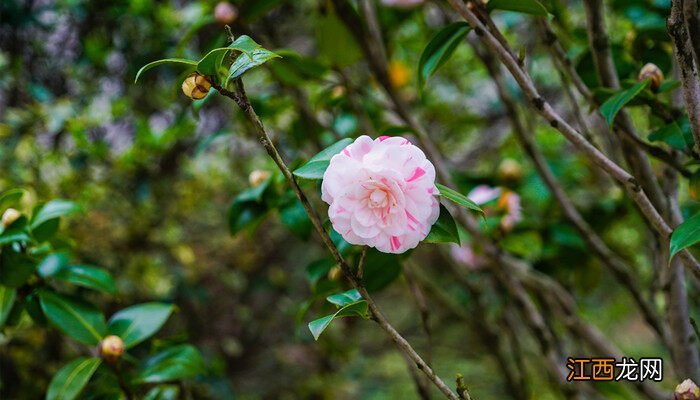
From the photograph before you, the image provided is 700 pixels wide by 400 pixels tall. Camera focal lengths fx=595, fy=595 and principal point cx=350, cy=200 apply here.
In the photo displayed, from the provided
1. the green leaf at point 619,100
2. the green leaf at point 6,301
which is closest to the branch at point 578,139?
the green leaf at point 619,100

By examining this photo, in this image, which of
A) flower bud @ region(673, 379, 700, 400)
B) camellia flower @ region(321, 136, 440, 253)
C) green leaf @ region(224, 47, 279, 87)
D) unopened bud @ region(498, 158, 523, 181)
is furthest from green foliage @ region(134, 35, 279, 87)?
unopened bud @ region(498, 158, 523, 181)

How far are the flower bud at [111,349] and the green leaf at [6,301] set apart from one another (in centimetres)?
14

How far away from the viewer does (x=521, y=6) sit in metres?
0.73

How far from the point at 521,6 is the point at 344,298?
0.41m

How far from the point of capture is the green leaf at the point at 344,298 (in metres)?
0.64

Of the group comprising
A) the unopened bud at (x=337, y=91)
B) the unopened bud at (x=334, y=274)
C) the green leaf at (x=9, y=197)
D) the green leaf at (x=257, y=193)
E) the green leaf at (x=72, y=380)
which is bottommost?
the unopened bud at (x=334, y=274)

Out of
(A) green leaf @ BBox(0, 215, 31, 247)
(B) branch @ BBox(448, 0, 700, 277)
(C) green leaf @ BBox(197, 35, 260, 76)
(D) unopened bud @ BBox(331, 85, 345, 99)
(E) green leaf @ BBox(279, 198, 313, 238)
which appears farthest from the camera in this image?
(D) unopened bud @ BBox(331, 85, 345, 99)

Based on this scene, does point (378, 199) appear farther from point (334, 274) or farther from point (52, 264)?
point (52, 264)

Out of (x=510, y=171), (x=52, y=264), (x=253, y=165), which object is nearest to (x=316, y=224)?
(x=52, y=264)

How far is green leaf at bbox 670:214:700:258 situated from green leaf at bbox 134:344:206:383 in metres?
0.66

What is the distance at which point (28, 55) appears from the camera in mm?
1595

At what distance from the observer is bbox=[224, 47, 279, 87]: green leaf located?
559mm

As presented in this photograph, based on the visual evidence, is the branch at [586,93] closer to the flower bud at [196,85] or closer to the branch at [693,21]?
the branch at [693,21]

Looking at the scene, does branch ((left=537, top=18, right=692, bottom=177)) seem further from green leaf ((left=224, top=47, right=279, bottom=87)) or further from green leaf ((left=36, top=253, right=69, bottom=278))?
green leaf ((left=36, top=253, right=69, bottom=278))
